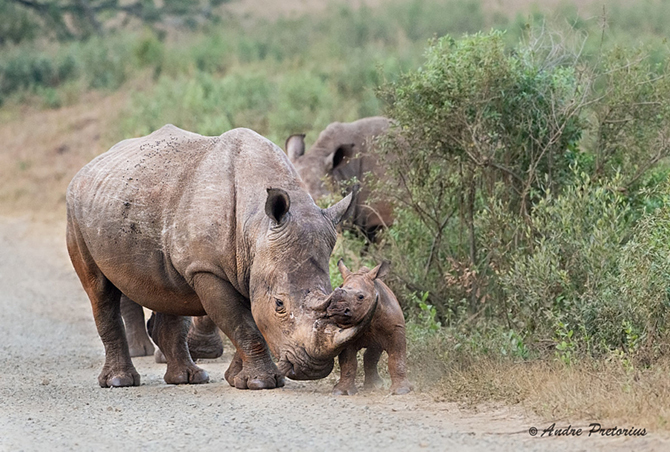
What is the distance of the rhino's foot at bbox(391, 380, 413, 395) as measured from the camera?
7.17 metres

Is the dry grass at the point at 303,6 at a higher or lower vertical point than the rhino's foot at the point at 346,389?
lower

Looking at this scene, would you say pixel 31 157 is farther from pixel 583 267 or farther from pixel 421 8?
pixel 583 267

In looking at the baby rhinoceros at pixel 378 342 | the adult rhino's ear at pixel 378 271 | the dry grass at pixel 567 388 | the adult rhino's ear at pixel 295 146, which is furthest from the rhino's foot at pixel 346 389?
the adult rhino's ear at pixel 295 146

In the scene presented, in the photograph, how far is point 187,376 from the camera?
8617 mm

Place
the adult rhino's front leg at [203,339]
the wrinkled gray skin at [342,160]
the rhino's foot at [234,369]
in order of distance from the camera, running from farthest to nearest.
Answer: the wrinkled gray skin at [342,160] < the adult rhino's front leg at [203,339] < the rhino's foot at [234,369]

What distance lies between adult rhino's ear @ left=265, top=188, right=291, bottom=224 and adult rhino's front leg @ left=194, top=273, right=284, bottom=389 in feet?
2.62

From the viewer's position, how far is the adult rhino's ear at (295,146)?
13.2 m

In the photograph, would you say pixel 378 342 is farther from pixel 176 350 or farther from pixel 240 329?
pixel 176 350

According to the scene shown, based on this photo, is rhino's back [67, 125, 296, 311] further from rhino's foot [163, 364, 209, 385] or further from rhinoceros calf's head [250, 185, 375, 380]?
rhino's foot [163, 364, 209, 385]

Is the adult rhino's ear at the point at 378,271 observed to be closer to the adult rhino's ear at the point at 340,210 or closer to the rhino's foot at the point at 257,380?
the adult rhino's ear at the point at 340,210

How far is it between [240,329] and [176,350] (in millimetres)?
1144

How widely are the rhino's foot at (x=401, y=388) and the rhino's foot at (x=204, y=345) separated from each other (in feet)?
9.95

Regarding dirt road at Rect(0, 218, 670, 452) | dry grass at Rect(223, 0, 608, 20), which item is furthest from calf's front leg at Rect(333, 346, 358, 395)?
dry grass at Rect(223, 0, 608, 20)

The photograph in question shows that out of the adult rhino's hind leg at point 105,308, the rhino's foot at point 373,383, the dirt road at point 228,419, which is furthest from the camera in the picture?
the adult rhino's hind leg at point 105,308
